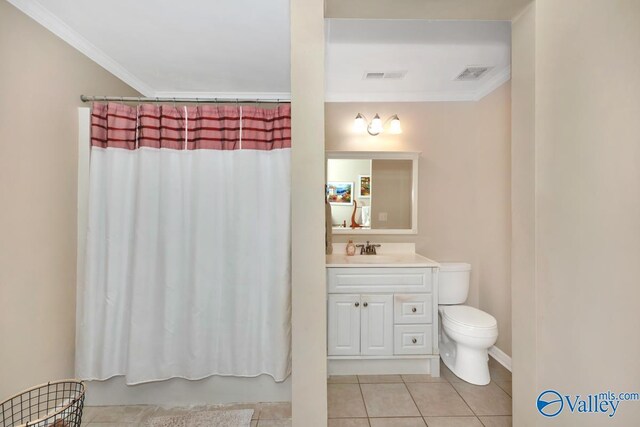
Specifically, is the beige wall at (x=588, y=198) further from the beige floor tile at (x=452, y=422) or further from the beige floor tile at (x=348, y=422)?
the beige floor tile at (x=348, y=422)

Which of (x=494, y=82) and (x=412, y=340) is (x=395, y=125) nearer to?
(x=494, y=82)

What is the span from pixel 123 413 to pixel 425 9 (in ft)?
9.51

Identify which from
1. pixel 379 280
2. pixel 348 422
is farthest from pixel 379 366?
pixel 379 280

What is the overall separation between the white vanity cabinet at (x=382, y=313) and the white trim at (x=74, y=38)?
7.46 ft

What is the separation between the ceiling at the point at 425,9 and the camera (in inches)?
52.7

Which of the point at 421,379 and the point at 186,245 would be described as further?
the point at 421,379

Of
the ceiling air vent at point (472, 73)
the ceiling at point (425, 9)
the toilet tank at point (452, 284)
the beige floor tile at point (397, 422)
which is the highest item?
the ceiling air vent at point (472, 73)

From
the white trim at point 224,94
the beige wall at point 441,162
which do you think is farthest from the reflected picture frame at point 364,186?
the white trim at point 224,94

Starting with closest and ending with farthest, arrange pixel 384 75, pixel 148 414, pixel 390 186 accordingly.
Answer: pixel 148 414 < pixel 384 75 < pixel 390 186

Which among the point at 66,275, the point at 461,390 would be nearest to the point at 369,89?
the point at 461,390

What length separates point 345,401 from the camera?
1932mm

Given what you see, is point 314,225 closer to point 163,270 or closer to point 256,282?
point 256,282

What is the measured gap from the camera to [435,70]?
232 centimetres

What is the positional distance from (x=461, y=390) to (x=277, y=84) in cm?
285
